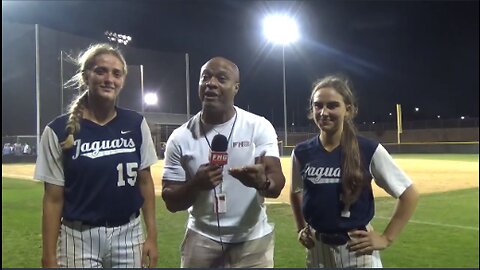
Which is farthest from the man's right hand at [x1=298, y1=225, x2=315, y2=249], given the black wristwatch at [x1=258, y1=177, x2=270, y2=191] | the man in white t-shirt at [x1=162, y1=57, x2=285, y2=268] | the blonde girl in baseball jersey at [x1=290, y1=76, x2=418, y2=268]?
the black wristwatch at [x1=258, y1=177, x2=270, y2=191]

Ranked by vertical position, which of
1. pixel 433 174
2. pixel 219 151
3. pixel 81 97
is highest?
pixel 81 97

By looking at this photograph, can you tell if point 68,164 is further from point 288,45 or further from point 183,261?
point 288,45

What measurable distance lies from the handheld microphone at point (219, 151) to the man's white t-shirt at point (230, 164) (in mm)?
52

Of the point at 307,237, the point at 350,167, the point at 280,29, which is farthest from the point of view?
the point at 280,29

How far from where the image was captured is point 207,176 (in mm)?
1471

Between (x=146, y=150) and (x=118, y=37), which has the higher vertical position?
(x=118, y=37)

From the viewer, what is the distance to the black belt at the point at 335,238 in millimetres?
1632

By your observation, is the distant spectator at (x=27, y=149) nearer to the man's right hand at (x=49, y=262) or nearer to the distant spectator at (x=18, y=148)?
the distant spectator at (x=18, y=148)

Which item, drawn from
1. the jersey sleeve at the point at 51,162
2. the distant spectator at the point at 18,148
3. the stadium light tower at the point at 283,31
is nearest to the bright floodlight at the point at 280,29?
the stadium light tower at the point at 283,31

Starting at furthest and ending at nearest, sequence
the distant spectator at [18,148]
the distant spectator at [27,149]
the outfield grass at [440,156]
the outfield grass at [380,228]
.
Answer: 1. the outfield grass at [440,156]
2. the distant spectator at [18,148]
3. the distant spectator at [27,149]
4. the outfield grass at [380,228]

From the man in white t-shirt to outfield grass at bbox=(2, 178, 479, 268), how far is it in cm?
166

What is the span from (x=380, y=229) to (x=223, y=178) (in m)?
2.65

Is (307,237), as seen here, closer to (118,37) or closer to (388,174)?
(388,174)

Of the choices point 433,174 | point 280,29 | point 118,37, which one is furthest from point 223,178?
point 433,174
